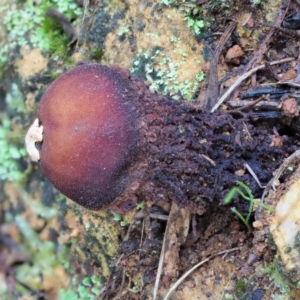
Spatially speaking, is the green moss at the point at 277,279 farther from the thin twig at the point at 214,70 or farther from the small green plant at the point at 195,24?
the small green plant at the point at 195,24

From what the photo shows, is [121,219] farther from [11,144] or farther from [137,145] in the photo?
[11,144]

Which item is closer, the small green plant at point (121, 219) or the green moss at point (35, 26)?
the small green plant at point (121, 219)

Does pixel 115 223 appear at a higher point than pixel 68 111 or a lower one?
lower

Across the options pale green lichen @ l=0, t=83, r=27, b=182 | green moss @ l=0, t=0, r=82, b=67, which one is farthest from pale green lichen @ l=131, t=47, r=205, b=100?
pale green lichen @ l=0, t=83, r=27, b=182

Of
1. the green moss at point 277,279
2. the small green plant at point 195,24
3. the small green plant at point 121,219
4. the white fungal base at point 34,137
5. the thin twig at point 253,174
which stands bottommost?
the small green plant at point 121,219

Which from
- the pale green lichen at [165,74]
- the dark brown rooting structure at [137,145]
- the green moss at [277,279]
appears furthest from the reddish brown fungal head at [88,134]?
the green moss at [277,279]

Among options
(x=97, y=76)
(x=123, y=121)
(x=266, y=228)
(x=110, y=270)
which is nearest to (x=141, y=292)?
(x=110, y=270)

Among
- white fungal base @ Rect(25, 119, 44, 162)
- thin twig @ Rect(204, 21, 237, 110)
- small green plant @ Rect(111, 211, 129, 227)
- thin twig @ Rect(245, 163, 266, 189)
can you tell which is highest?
white fungal base @ Rect(25, 119, 44, 162)

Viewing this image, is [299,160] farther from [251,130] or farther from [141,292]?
[141,292]

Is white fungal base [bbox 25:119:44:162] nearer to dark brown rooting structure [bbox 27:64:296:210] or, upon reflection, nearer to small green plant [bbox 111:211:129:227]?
dark brown rooting structure [bbox 27:64:296:210]
